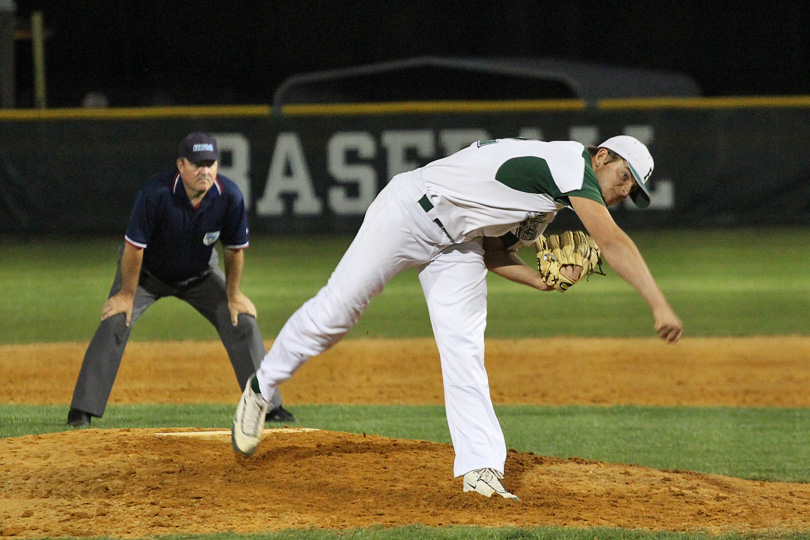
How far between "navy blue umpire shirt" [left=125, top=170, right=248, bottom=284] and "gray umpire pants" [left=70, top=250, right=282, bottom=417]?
3.9 inches

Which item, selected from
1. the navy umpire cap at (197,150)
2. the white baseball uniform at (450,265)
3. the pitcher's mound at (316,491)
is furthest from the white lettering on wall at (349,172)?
the white baseball uniform at (450,265)

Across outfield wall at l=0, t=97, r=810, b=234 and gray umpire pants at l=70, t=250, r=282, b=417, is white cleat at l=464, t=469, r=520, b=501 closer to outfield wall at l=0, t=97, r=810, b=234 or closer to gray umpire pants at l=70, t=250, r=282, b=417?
gray umpire pants at l=70, t=250, r=282, b=417

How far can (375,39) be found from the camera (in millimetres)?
32656

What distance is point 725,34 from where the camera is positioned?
32812 mm

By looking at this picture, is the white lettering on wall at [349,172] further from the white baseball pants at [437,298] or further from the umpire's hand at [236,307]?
the white baseball pants at [437,298]

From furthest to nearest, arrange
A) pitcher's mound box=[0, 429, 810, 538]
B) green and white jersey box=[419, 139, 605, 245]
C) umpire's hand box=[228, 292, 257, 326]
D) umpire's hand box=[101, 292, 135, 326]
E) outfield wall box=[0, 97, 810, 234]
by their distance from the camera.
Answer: outfield wall box=[0, 97, 810, 234]
umpire's hand box=[228, 292, 257, 326]
umpire's hand box=[101, 292, 135, 326]
pitcher's mound box=[0, 429, 810, 538]
green and white jersey box=[419, 139, 605, 245]

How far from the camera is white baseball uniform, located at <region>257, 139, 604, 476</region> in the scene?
3902 millimetres

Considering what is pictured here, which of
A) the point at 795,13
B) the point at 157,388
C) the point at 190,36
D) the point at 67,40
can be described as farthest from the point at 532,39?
the point at 157,388

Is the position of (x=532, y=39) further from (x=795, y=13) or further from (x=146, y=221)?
(x=146, y=221)

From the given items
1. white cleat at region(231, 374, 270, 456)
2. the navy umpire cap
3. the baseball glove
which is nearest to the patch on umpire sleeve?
the navy umpire cap

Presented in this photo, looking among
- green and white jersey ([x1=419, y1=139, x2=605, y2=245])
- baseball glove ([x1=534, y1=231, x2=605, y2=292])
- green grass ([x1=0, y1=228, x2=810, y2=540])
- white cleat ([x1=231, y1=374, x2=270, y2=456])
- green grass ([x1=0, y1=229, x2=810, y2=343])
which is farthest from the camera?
green grass ([x1=0, y1=229, x2=810, y2=343])

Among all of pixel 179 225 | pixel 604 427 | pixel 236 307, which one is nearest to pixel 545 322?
pixel 604 427

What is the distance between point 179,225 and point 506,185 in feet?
7.48

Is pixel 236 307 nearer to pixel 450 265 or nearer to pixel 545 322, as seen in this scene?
pixel 450 265
